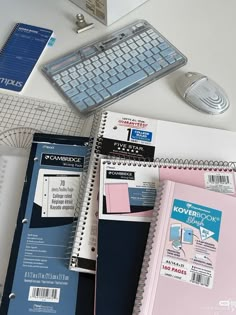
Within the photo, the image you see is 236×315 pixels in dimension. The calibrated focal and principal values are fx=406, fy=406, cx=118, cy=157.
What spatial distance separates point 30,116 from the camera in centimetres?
79

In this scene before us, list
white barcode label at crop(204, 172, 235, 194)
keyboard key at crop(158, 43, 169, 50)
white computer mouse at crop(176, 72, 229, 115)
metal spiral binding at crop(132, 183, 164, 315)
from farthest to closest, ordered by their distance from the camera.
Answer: keyboard key at crop(158, 43, 169, 50)
white computer mouse at crop(176, 72, 229, 115)
white barcode label at crop(204, 172, 235, 194)
metal spiral binding at crop(132, 183, 164, 315)

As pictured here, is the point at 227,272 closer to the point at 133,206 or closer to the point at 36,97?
→ the point at 133,206

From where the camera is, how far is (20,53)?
88cm

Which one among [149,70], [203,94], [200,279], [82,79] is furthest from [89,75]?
[200,279]

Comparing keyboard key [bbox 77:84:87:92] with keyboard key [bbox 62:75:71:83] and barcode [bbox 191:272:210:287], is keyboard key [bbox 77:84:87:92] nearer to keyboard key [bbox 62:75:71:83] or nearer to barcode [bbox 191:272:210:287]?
keyboard key [bbox 62:75:71:83]

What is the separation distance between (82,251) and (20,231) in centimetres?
11

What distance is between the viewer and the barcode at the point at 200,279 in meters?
0.58

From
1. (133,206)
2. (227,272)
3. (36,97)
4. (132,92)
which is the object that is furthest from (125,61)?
(227,272)

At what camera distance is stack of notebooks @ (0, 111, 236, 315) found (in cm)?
58

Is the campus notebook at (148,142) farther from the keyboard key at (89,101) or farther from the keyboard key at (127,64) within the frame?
the keyboard key at (127,64)

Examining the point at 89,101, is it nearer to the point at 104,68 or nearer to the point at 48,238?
the point at 104,68

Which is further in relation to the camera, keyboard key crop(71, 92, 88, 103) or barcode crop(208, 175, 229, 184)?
keyboard key crop(71, 92, 88, 103)

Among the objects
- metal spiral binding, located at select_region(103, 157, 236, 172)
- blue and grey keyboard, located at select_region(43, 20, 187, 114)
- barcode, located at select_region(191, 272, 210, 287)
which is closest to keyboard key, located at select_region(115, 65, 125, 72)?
blue and grey keyboard, located at select_region(43, 20, 187, 114)

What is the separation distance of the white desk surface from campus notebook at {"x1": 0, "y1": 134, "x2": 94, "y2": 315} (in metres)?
0.14
